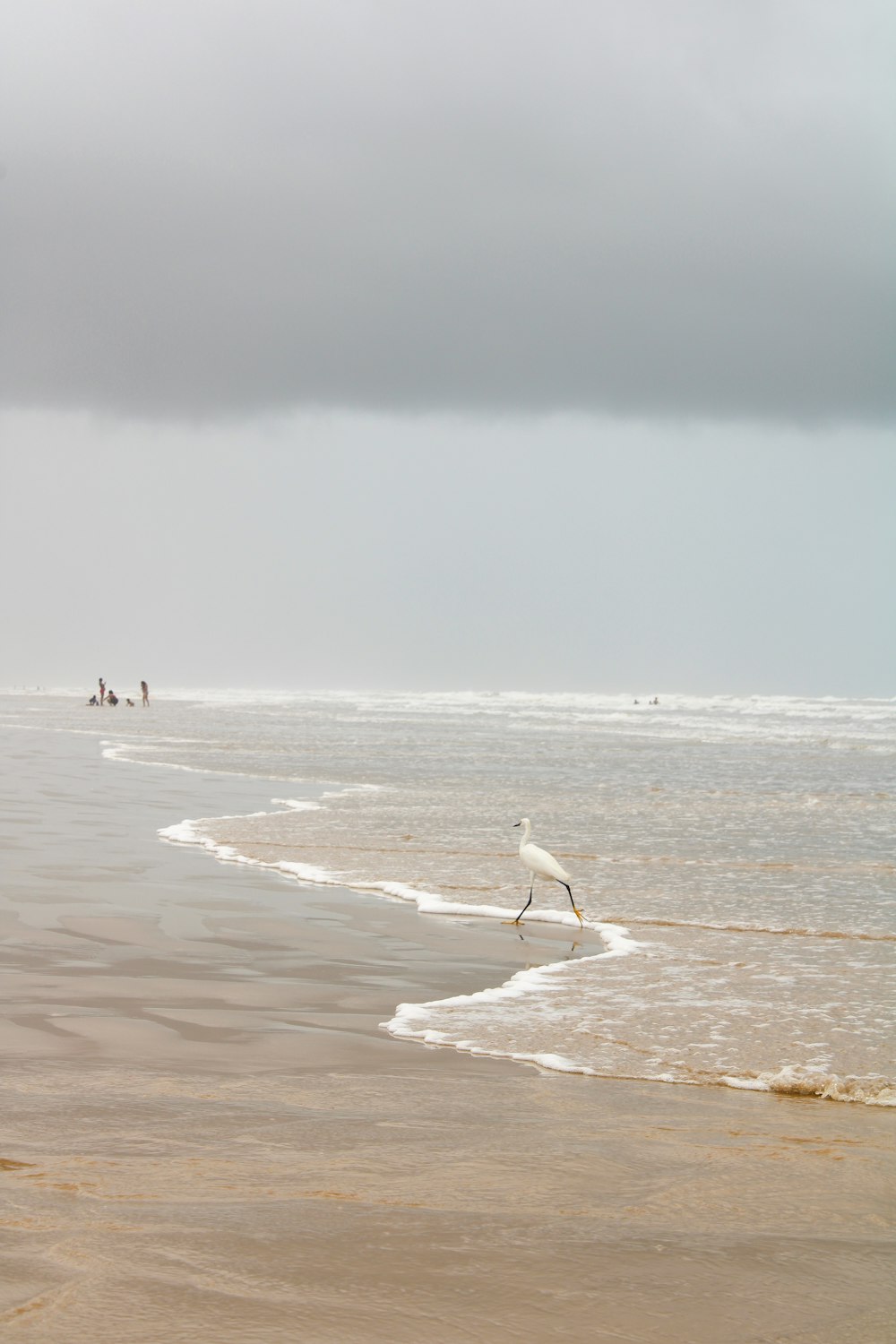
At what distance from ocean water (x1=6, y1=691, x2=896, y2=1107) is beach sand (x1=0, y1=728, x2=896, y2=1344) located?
1.94ft

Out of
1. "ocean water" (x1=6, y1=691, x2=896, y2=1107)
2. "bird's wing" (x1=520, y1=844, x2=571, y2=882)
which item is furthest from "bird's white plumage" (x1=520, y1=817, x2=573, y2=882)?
"ocean water" (x1=6, y1=691, x2=896, y2=1107)

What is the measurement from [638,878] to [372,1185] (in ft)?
28.0

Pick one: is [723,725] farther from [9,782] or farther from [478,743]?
[9,782]

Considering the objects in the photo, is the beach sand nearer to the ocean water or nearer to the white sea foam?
the white sea foam

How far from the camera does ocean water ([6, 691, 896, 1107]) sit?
6.39 meters

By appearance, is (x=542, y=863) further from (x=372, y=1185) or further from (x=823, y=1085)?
(x=372, y=1185)

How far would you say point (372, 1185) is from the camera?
402cm

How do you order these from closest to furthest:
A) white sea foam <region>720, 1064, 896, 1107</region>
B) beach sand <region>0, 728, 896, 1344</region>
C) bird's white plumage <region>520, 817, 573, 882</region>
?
beach sand <region>0, 728, 896, 1344</region> → white sea foam <region>720, 1064, 896, 1107</region> → bird's white plumage <region>520, 817, 573, 882</region>

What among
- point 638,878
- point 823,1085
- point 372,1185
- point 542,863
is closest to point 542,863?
point 542,863

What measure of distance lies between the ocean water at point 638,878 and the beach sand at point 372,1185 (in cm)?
59

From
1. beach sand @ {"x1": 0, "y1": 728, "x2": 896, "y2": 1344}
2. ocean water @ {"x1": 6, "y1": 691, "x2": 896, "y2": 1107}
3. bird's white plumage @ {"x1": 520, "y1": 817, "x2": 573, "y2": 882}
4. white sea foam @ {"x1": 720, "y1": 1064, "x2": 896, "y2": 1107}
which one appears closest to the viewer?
beach sand @ {"x1": 0, "y1": 728, "x2": 896, "y2": 1344}

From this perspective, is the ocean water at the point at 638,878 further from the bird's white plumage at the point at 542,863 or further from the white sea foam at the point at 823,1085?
the bird's white plumage at the point at 542,863

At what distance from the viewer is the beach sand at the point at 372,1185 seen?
123 inches

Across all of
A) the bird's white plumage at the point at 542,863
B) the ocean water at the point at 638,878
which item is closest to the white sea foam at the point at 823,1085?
the ocean water at the point at 638,878
